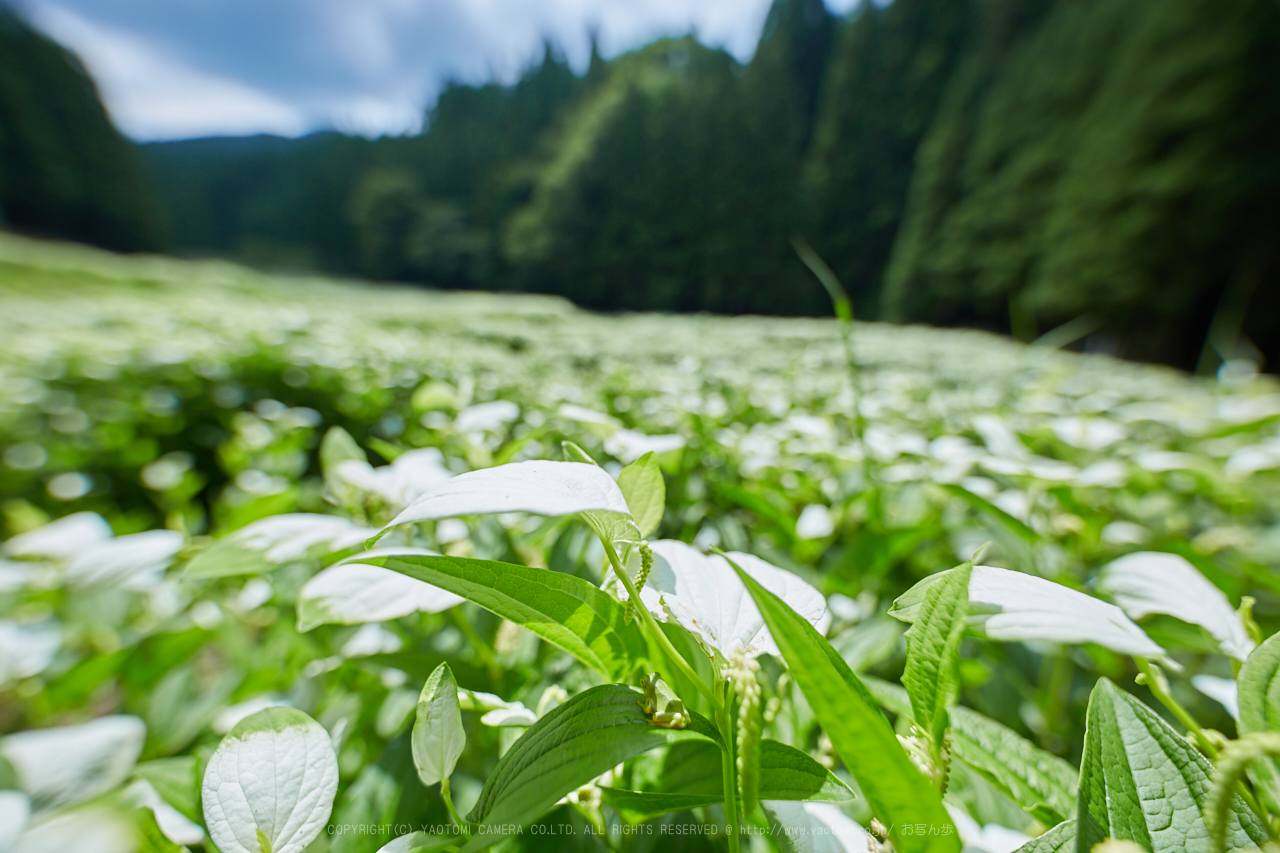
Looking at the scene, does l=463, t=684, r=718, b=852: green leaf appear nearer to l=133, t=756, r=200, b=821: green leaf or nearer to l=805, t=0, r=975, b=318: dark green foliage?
l=133, t=756, r=200, b=821: green leaf

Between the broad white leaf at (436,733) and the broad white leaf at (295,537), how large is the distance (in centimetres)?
12

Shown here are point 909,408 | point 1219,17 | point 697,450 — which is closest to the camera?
point 697,450

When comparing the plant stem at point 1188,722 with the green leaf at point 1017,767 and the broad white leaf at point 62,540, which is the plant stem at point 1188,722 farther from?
the broad white leaf at point 62,540

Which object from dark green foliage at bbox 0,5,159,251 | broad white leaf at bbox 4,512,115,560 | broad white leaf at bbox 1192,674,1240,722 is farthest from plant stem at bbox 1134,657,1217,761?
dark green foliage at bbox 0,5,159,251

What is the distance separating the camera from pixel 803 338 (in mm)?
2990

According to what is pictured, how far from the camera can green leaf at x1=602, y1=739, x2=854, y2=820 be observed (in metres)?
0.20

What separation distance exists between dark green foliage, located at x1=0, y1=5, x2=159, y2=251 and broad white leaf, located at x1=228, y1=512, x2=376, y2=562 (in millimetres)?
21620

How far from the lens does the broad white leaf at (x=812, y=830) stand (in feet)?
0.73

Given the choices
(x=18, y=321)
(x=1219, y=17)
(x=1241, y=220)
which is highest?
(x=1219, y=17)

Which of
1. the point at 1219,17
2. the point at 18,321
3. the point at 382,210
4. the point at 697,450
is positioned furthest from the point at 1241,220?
the point at 382,210

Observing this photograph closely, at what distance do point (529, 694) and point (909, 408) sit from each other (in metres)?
1.17

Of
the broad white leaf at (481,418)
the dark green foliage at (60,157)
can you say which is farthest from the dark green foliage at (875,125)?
the dark green foliage at (60,157)

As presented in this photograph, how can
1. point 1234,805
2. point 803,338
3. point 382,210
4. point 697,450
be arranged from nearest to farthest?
point 1234,805
point 697,450
point 803,338
point 382,210

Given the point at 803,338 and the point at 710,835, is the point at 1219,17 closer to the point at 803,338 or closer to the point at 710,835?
the point at 803,338
